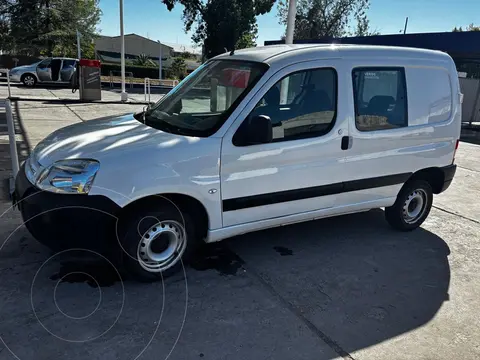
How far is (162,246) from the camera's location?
3346 millimetres

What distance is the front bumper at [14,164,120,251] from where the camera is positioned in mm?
2869

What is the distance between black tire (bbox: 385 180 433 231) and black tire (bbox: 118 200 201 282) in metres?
2.53

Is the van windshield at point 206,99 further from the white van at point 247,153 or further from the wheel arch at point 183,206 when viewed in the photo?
the wheel arch at point 183,206

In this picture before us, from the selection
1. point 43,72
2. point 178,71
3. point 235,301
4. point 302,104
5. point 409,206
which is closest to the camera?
point 235,301

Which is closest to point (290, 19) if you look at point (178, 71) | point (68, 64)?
point (68, 64)

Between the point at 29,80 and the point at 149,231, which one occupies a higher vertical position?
the point at 29,80

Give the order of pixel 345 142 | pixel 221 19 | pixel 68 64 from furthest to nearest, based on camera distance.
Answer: pixel 221 19, pixel 68 64, pixel 345 142

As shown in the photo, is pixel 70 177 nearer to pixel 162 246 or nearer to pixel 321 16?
pixel 162 246

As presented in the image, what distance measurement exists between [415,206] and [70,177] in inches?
153

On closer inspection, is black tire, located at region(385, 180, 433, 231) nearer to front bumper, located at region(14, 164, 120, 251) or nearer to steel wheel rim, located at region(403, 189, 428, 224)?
steel wheel rim, located at region(403, 189, 428, 224)

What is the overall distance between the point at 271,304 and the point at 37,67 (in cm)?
2207

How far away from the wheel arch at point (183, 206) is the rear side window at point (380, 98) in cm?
175

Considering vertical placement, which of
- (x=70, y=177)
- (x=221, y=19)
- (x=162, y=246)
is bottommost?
(x=162, y=246)

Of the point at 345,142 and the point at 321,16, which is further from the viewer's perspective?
the point at 321,16
